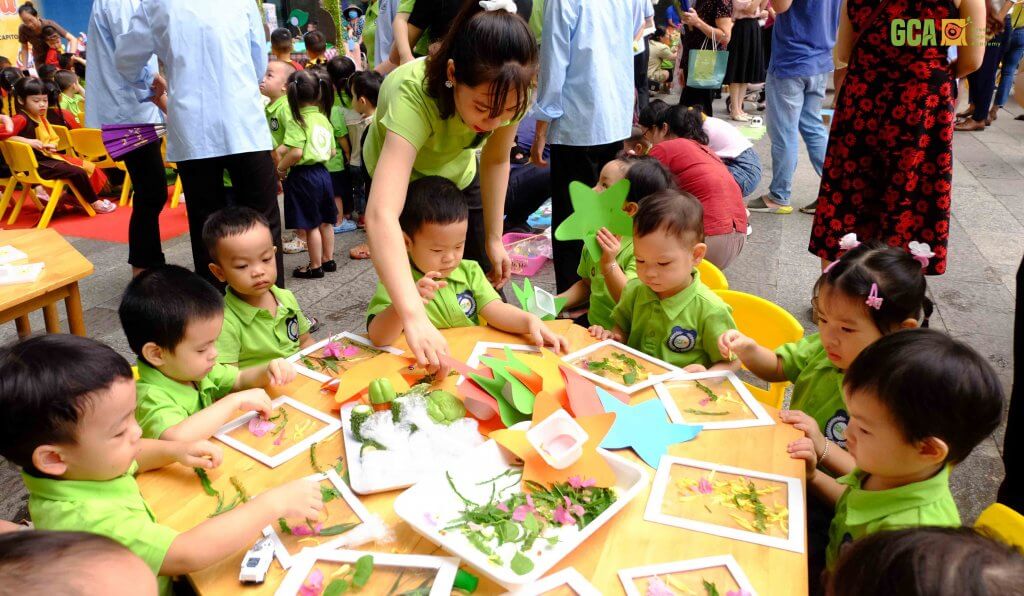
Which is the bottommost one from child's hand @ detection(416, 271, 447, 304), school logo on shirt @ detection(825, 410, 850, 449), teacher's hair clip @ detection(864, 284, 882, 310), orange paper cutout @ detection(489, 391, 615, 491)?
school logo on shirt @ detection(825, 410, 850, 449)

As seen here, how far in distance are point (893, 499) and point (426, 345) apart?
93cm

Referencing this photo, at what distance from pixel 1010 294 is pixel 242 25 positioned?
4123 mm

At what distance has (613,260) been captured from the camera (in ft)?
7.50

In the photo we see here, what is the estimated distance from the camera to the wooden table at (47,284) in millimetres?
2254

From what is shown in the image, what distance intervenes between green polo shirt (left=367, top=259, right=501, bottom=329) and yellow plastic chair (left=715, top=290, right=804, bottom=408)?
757mm

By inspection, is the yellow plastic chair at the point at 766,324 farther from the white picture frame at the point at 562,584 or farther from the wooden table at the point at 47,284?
the wooden table at the point at 47,284

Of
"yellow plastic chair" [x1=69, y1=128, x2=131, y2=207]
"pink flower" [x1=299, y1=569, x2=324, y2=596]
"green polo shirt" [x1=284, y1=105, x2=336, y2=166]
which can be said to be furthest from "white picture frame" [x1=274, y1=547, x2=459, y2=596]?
"yellow plastic chair" [x1=69, y1=128, x2=131, y2=207]

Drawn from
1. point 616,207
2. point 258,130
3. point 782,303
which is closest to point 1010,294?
point 782,303

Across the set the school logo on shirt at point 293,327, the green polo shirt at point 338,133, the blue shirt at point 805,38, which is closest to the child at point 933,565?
the school logo on shirt at point 293,327

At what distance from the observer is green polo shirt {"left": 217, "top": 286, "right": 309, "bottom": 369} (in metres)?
1.94

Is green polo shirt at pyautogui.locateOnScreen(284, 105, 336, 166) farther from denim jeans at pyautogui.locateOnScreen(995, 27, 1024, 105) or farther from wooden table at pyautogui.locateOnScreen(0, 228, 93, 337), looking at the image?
denim jeans at pyautogui.locateOnScreen(995, 27, 1024, 105)

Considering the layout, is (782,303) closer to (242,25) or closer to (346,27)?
(242,25)

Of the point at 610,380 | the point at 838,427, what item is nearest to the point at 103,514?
the point at 610,380

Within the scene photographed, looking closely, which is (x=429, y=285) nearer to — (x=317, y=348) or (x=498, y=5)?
(x=317, y=348)
